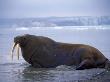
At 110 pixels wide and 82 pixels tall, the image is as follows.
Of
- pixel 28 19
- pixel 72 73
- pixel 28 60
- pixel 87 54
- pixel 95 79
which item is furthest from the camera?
pixel 28 19

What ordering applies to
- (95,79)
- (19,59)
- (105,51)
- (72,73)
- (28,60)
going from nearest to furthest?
(95,79) → (72,73) → (28,60) → (19,59) → (105,51)

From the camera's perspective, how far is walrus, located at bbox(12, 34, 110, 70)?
19.3ft

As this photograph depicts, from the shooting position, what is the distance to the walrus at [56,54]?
5.88 meters

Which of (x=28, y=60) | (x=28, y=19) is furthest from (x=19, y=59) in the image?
(x=28, y=19)

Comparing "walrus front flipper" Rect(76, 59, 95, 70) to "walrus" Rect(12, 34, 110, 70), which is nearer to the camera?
"walrus front flipper" Rect(76, 59, 95, 70)

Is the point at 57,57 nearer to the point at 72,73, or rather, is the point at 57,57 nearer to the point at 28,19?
the point at 72,73

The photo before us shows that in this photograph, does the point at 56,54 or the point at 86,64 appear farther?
the point at 56,54

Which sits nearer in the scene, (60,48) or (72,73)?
(72,73)

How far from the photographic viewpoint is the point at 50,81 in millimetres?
4777

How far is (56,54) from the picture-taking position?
6180mm

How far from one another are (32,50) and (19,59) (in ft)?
2.44

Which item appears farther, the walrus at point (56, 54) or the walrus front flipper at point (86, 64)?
the walrus at point (56, 54)

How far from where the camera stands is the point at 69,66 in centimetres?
599

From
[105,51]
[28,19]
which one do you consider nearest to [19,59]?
[105,51]
